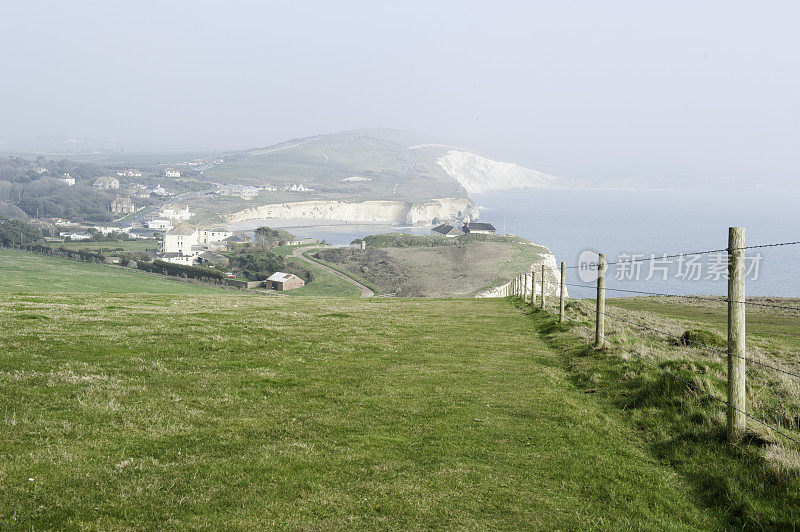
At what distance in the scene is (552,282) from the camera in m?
108

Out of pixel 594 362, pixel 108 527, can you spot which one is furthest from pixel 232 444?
pixel 594 362

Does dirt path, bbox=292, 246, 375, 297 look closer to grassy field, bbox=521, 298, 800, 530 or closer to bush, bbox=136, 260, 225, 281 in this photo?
bush, bbox=136, 260, 225, 281

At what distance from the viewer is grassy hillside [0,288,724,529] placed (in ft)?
20.1

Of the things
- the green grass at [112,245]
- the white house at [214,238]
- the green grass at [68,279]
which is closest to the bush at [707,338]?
the green grass at [68,279]

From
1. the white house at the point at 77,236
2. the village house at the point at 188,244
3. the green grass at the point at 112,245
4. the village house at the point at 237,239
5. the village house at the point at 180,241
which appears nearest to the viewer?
the village house at the point at 188,244

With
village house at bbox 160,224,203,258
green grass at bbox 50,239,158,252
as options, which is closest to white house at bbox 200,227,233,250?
village house at bbox 160,224,203,258

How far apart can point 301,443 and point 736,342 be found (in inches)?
282

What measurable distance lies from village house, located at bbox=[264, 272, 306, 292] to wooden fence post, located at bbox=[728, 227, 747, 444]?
4168 inches

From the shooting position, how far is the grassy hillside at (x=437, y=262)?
362 ft

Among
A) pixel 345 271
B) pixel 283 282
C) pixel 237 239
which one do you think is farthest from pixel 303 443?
pixel 237 239

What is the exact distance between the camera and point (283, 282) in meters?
112

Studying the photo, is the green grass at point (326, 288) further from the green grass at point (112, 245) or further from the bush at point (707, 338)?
the bush at point (707, 338)

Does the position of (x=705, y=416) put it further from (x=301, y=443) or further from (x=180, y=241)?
(x=180, y=241)

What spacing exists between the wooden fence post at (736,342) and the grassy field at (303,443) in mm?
1319
